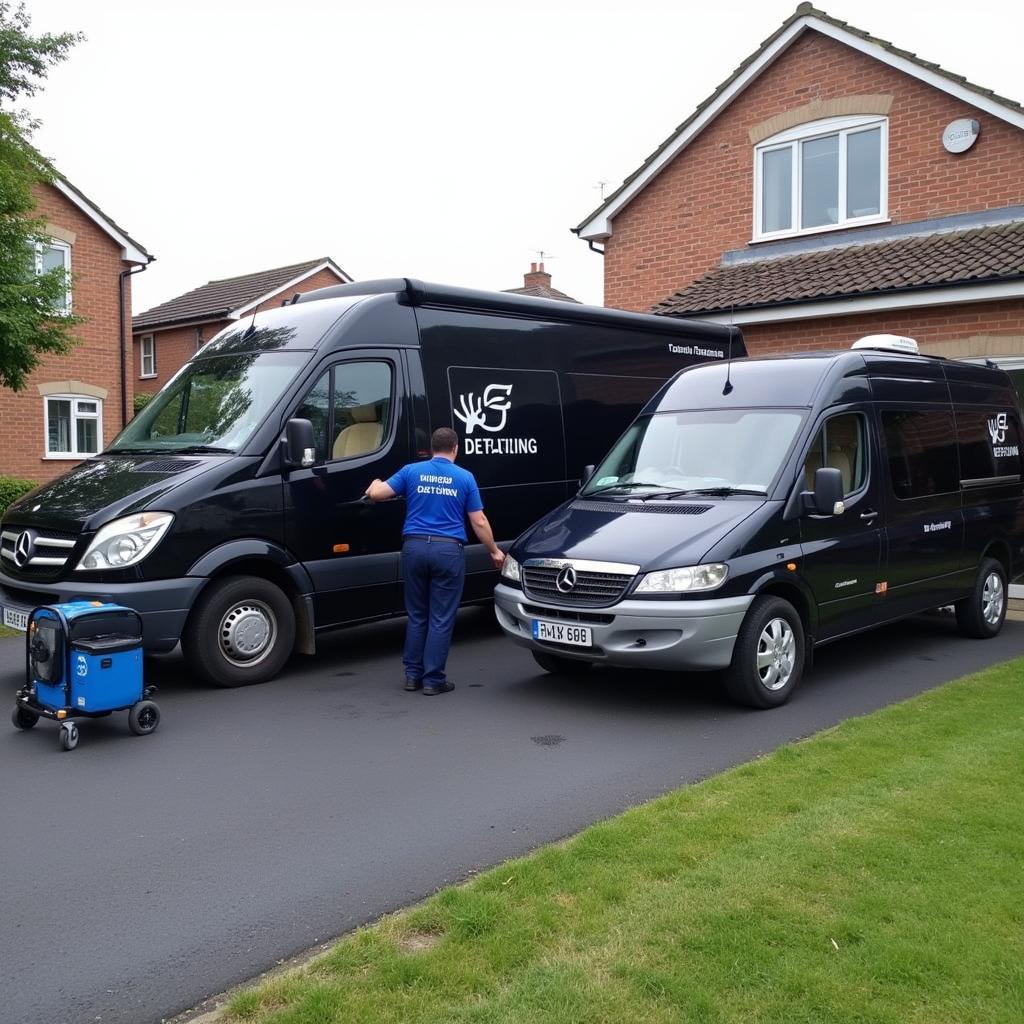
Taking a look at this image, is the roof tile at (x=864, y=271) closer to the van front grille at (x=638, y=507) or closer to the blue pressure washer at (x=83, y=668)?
the van front grille at (x=638, y=507)

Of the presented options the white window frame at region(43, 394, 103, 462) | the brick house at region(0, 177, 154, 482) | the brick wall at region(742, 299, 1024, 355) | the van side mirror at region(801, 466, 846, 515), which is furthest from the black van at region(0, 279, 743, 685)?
the white window frame at region(43, 394, 103, 462)

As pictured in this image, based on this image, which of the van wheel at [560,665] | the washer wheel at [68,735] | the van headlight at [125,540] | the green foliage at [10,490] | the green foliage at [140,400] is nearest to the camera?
the washer wheel at [68,735]

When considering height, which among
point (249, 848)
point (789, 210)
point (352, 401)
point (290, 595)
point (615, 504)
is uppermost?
point (789, 210)

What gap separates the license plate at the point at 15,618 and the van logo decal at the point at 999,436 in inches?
325

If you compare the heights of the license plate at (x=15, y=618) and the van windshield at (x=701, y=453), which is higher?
the van windshield at (x=701, y=453)

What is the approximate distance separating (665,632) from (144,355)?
100 ft

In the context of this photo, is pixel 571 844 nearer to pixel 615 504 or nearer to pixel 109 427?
pixel 615 504

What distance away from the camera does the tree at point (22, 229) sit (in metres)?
12.1

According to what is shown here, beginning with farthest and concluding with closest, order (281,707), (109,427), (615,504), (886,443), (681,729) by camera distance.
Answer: (109,427)
(886,443)
(615,504)
(281,707)
(681,729)

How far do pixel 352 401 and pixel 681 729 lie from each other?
12.0 ft

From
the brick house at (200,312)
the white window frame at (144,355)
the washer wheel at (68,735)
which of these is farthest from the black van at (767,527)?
the white window frame at (144,355)

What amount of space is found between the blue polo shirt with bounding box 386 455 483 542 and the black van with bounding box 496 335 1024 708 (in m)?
0.49

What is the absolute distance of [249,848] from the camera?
473cm

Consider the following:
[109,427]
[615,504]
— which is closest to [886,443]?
[615,504]
